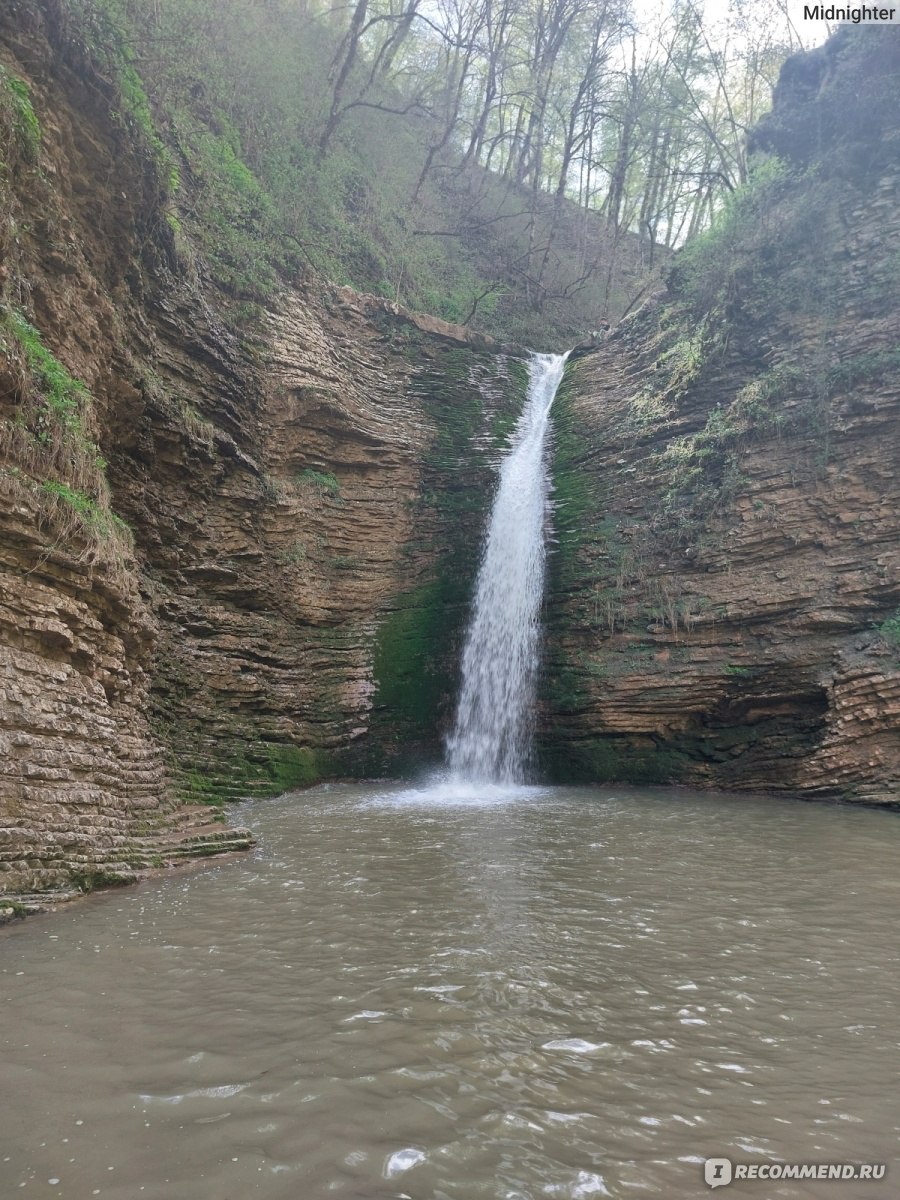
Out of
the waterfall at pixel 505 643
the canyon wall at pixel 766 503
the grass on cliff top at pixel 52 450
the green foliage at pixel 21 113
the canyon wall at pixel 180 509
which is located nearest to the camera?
the canyon wall at pixel 180 509

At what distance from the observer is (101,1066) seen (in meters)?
2.47

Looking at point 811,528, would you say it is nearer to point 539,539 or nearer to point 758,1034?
point 539,539

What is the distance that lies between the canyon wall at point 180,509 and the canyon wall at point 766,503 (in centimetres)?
285

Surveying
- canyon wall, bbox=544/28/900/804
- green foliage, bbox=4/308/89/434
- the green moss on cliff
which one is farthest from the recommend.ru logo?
canyon wall, bbox=544/28/900/804

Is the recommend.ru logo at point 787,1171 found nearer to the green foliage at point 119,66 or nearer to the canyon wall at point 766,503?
the canyon wall at point 766,503

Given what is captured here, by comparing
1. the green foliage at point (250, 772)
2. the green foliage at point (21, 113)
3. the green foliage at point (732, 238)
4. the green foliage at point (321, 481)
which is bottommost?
the green foliage at point (250, 772)

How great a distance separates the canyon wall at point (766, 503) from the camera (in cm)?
997

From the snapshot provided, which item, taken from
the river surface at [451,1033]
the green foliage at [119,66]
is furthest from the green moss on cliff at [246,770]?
the green foliage at [119,66]

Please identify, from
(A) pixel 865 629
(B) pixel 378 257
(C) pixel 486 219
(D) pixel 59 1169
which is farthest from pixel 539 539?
(C) pixel 486 219

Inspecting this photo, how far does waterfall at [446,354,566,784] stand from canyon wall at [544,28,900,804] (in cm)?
44

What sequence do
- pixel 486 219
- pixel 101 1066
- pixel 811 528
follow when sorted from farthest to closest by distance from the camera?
pixel 486 219, pixel 811 528, pixel 101 1066

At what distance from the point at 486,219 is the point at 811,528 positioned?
20.6 metres

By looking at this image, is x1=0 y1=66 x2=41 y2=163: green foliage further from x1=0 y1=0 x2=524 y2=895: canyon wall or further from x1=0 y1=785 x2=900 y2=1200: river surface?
x1=0 y1=785 x2=900 y2=1200: river surface

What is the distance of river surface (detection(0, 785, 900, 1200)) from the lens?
1.98m
